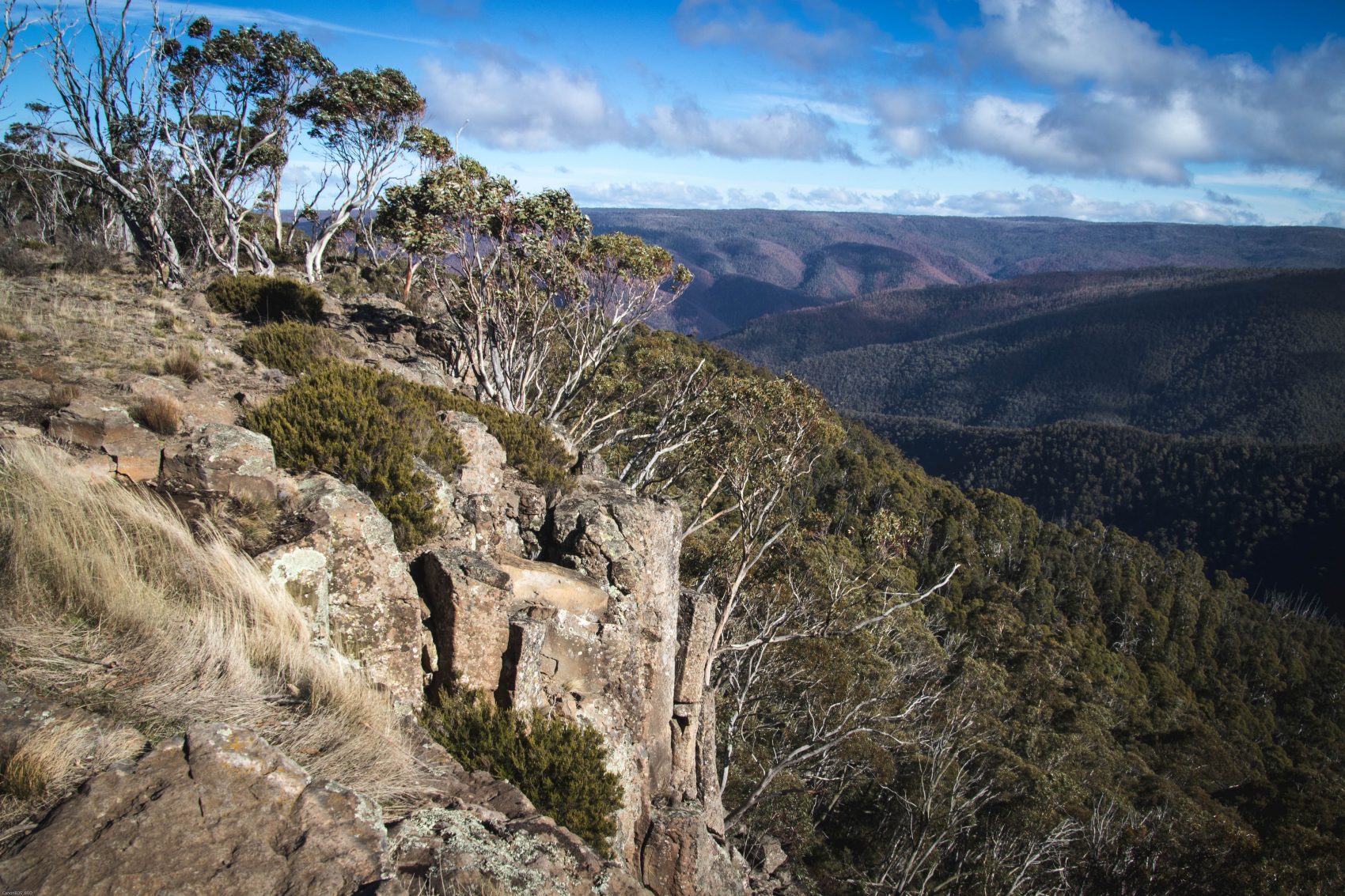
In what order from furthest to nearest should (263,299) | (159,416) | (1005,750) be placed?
(1005,750) < (263,299) < (159,416)

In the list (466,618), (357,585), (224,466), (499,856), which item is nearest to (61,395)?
(224,466)

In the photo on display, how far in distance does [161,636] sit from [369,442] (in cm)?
354

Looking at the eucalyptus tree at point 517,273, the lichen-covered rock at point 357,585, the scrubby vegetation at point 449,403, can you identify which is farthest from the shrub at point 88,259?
the lichen-covered rock at point 357,585

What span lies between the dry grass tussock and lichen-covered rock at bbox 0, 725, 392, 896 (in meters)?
0.49

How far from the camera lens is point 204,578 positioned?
5.11 m

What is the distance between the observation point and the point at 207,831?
A: 3.27 meters

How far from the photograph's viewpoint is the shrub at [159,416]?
702cm

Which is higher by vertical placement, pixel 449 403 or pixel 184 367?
pixel 184 367

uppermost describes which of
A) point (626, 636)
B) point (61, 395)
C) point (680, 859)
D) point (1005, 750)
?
point (61, 395)

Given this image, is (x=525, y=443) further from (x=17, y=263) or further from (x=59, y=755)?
(x=17, y=263)

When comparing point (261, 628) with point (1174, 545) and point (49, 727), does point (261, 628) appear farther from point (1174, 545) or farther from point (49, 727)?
point (1174, 545)

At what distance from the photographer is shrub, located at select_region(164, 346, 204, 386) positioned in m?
9.39

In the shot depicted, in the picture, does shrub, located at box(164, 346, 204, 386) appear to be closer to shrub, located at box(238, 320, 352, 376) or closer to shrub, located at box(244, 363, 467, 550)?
shrub, located at box(238, 320, 352, 376)

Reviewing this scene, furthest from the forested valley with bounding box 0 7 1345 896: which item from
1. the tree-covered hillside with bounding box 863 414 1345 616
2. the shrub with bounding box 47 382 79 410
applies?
the tree-covered hillside with bounding box 863 414 1345 616
